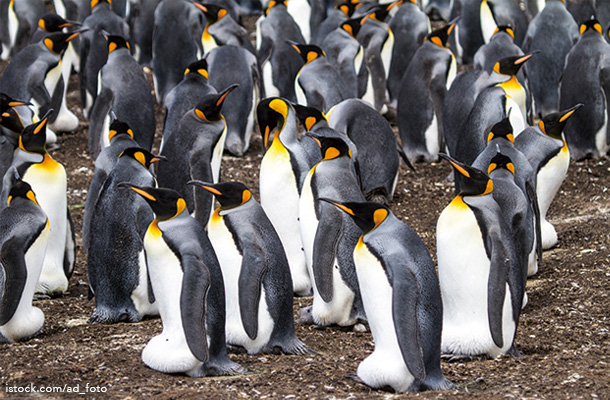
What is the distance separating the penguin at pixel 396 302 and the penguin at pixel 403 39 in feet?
23.5

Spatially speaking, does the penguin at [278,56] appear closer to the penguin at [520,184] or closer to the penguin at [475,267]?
the penguin at [520,184]

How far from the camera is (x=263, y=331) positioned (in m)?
4.67

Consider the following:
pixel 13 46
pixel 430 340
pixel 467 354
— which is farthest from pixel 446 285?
pixel 13 46

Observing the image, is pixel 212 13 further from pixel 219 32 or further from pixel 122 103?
pixel 122 103

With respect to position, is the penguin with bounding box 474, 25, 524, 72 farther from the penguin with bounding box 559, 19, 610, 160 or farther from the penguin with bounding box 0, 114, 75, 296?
the penguin with bounding box 0, 114, 75, 296

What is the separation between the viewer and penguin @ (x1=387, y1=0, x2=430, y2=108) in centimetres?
1151

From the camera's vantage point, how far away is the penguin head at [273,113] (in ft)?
20.6

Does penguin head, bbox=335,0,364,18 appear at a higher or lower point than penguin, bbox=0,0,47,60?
lower

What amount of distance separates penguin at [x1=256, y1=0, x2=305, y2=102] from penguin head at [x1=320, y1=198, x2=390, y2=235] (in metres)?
6.57

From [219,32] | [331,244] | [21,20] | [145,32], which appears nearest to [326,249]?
[331,244]

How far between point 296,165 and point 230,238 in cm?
144

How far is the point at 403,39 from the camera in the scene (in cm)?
1169

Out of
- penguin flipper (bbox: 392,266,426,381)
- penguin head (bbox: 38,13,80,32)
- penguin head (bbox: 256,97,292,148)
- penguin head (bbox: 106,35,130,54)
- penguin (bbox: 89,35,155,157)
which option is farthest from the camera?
penguin head (bbox: 38,13,80,32)

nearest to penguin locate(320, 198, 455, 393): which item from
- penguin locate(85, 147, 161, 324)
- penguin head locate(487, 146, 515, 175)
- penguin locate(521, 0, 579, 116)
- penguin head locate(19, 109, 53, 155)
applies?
penguin head locate(487, 146, 515, 175)
